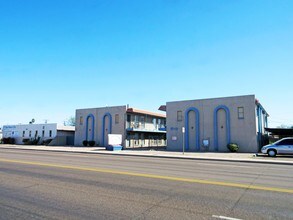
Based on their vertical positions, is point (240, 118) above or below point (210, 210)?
above

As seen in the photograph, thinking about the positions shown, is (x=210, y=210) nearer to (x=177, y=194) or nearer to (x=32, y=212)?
(x=177, y=194)

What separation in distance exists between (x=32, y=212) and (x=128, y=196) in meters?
2.27

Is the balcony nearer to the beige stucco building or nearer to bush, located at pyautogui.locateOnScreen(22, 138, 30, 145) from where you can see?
the beige stucco building

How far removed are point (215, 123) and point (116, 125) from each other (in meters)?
16.4

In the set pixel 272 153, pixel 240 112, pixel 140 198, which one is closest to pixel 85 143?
pixel 240 112

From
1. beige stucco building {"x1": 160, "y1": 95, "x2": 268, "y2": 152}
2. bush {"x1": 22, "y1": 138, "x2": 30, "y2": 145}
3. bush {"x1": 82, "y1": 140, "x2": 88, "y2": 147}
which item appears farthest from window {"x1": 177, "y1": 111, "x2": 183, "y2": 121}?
bush {"x1": 22, "y1": 138, "x2": 30, "y2": 145}

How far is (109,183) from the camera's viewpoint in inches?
311

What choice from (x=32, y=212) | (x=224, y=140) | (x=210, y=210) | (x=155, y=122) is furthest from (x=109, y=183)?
(x=155, y=122)

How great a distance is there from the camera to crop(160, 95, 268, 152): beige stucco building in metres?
29.1

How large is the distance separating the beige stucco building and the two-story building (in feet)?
27.3

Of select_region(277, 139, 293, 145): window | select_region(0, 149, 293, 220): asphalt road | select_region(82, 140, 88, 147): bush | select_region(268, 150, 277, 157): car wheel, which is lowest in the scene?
select_region(0, 149, 293, 220): asphalt road

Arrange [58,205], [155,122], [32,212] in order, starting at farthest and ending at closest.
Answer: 1. [155,122]
2. [58,205]
3. [32,212]

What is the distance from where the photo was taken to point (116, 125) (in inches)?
1566

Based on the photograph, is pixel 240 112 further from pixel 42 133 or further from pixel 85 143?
pixel 42 133
